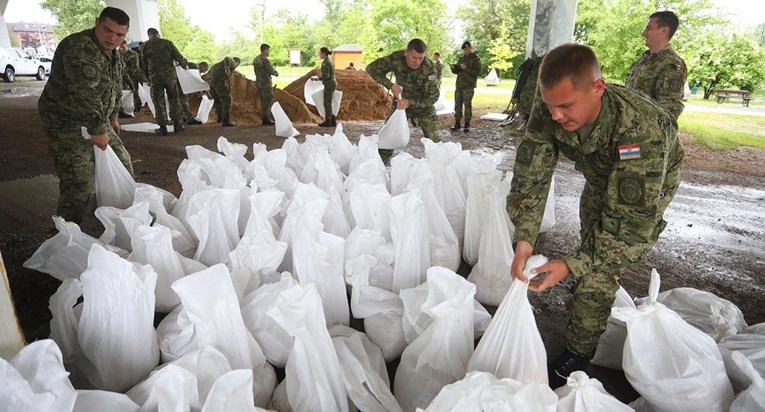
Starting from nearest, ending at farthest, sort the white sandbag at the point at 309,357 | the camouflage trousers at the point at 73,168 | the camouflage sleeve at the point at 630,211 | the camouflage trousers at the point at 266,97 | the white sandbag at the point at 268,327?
1. the white sandbag at the point at 309,357
2. the camouflage sleeve at the point at 630,211
3. the white sandbag at the point at 268,327
4. the camouflage trousers at the point at 73,168
5. the camouflage trousers at the point at 266,97

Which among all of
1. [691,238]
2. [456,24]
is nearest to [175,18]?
[456,24]

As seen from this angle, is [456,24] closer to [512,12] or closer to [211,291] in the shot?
[512,12]

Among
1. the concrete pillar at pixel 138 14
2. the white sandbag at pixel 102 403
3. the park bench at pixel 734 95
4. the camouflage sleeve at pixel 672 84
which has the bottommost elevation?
the white sandbag at pixel 102 403

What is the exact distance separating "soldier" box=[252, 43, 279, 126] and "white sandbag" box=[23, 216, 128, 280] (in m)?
6.72

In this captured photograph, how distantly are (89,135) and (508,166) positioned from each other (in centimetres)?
425

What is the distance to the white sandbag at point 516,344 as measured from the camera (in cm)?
135

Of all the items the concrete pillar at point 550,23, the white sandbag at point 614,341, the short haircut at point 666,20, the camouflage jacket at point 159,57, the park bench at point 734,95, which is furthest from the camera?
the park bench at point 734,95

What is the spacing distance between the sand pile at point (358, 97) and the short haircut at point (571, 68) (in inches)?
344

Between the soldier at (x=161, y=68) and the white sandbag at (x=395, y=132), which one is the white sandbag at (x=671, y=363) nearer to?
the white sandbag at (x=395, y=132)

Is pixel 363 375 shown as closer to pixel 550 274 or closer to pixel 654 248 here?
pixel 550 274

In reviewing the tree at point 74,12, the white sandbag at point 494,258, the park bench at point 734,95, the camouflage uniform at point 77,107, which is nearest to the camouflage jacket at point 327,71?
the camouflage uniform at point 77,107

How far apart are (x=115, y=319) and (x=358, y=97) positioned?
31.5 ft

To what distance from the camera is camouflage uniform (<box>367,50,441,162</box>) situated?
15.1 ft

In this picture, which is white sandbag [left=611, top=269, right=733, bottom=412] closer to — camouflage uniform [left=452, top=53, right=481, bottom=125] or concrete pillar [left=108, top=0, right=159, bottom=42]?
camouflage uniform [left=452, top=53, right=481, bottom=125]
